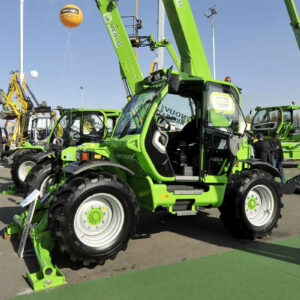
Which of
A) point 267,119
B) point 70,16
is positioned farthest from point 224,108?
point 267,119

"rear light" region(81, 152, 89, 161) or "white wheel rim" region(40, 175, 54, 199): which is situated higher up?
"rear light" region(81, 152, 89, 161)

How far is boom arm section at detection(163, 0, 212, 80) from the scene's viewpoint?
21.6ft

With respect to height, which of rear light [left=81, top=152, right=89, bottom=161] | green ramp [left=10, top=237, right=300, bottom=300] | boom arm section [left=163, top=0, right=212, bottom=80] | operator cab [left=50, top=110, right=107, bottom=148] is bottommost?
green ramp [left=10, top=237, right=300, bottom=300]

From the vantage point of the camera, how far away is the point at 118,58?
11.0 metres

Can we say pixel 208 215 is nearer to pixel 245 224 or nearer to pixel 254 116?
pixel 245 224

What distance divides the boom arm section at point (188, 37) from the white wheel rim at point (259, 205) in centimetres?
266

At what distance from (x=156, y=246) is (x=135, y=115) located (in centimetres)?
190

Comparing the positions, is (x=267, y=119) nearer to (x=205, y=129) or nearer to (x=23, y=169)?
(x=23, y=169)

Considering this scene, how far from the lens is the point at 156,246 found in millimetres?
4625

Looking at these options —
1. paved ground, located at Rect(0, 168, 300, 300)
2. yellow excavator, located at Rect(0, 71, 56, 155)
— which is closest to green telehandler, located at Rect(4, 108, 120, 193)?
paved ground, located at Rect(0, 168, 300, 300)

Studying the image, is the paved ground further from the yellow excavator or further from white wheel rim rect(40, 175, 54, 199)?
the yellow excavator

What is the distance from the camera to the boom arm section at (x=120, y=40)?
34.0 ft

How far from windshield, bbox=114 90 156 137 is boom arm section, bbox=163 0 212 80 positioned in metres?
2.01

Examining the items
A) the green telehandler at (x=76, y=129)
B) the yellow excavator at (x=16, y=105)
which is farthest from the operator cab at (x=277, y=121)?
the yellow excavator at (x=16, y=105)
